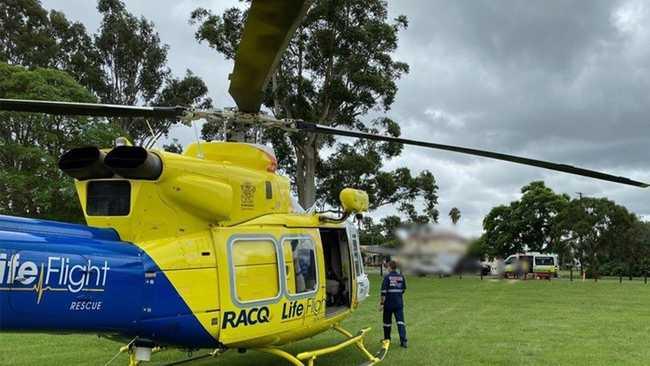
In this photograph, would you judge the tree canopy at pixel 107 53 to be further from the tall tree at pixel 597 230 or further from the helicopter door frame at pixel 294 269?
the tall tree at pixel 597 230

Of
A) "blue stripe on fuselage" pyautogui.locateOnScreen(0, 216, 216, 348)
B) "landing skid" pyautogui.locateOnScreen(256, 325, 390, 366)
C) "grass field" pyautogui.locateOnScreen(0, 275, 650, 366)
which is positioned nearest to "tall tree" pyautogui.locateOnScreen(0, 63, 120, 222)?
"grass field" pyautogui.locateOnScreen(0, 275, 650, 366)

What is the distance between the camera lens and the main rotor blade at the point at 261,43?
300 cm

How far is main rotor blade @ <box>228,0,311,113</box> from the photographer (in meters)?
3.00

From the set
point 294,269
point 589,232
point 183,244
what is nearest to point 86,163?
point 183,244

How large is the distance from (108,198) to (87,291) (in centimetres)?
124

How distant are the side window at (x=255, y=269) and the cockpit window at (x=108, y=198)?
1218 mm

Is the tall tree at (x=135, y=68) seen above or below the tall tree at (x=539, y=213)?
above

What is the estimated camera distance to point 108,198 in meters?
5.56

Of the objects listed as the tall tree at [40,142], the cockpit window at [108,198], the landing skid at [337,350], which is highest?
the tall tree at [40,142]

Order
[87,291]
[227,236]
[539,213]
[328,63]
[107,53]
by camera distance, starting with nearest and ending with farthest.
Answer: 1. [87,291]
2. [227,236]
3. [328,63]
4. [107,53]
5. [539,213]

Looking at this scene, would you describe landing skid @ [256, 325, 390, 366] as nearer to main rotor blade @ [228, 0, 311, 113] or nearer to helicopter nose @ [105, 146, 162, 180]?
helicopter nose @ [105, 146, 162, 180]

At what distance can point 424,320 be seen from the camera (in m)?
14.3

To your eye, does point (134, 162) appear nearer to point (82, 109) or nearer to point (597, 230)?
point (82, 109)

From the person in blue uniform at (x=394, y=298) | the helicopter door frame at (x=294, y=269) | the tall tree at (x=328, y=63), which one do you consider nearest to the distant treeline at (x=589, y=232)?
the tall tree at (x=328, y=63)
